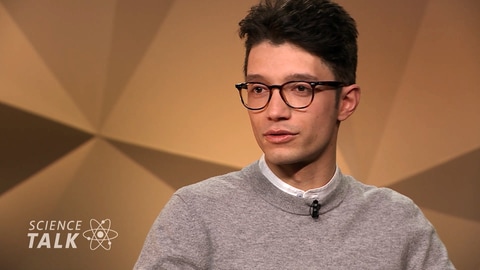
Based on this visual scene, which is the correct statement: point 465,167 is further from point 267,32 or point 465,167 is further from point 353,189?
point 267,32

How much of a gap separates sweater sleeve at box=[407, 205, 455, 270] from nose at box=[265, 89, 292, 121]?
43cm

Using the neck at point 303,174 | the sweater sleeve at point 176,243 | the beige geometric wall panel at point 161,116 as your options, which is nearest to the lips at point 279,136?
the neck at point 303,174

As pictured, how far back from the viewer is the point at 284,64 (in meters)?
1.49

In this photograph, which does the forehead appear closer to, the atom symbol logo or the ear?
the ear

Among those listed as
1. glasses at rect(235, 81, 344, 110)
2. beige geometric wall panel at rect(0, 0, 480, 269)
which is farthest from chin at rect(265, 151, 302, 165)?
beige geometric wall panel at rect(0, 0, 480, 269)

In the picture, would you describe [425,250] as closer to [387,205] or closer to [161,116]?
[387,205]

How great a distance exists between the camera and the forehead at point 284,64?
149 cm

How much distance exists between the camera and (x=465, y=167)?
2488 millimetres

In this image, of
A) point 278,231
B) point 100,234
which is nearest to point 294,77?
point 278,231

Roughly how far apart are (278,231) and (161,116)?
0.91m

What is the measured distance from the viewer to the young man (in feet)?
4.69

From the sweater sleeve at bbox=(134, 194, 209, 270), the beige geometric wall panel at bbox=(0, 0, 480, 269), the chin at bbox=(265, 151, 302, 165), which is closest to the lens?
the sweater sleeve at bbox=(134, 194, 209, 270)

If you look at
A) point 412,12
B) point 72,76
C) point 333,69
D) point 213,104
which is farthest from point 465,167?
point 72,76

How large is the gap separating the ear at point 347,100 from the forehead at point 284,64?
0.10 metres
